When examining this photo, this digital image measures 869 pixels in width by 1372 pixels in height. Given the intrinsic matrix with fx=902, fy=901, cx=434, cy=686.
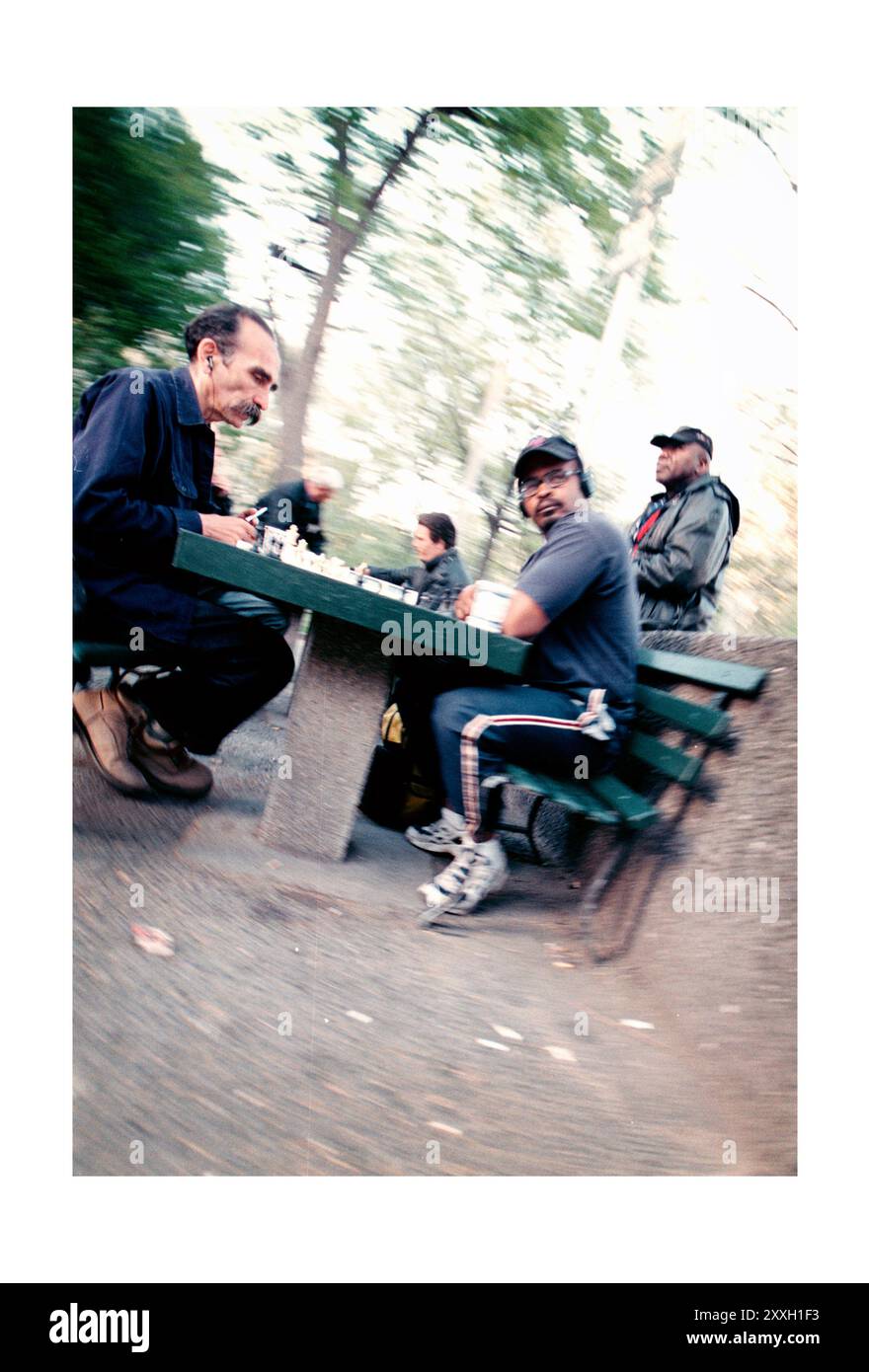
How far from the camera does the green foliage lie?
2.53 m

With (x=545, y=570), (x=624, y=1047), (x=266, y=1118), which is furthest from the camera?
(x=545, y=570)

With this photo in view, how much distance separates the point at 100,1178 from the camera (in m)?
2.31

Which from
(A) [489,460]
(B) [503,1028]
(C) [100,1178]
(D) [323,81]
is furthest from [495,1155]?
(D) [323,81]

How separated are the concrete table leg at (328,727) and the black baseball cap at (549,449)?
69 centimetres

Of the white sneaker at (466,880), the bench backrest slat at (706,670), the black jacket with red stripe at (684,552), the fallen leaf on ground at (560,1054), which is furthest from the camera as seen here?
the black jacket with red stripe at (684,552)

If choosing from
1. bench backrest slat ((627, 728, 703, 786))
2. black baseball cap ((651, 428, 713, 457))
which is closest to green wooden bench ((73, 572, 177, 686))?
bench backrest slat ((627, 728, 703, 786))

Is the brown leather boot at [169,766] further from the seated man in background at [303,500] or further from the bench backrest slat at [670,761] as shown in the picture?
the bench backrest slat at [670,761]

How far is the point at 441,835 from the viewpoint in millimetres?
2660

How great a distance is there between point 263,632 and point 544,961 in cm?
125

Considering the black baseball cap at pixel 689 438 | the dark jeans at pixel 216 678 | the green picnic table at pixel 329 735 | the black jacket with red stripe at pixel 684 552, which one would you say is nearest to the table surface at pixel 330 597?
the green picnic table at pixel 329 735

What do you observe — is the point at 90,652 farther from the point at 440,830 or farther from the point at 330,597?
the point at 440,830

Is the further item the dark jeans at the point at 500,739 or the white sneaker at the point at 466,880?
the white sneaker at the point at 466,880

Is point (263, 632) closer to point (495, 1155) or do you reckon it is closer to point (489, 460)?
point (489, 460)

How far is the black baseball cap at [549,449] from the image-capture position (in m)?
2.59
